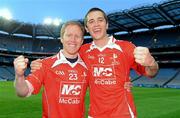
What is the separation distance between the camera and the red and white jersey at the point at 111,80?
179 inches

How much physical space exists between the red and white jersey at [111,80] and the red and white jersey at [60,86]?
0.59 feet

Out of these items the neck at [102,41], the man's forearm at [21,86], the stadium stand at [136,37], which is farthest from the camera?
the stadium stand at [136,37]

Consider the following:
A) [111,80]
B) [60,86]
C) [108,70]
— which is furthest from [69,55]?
[111,80]

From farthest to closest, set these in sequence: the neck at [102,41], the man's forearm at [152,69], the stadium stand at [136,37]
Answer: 1. the stadium stand at [136,37]
2. the neck at [102,41]
3. the man's forearm at [152,69]

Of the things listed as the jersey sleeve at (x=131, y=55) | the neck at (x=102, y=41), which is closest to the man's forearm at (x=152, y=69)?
the jersey sleeve at (x=131, y=55)

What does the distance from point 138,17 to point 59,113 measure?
55.3 m

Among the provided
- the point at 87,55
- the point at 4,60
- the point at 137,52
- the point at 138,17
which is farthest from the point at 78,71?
the point at 4,60

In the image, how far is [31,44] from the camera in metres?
86.4

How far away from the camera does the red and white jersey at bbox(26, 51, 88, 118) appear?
4473mm

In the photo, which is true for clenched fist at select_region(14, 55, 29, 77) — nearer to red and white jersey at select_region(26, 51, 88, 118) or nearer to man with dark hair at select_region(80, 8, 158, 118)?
red and white jersey at select_region(26, 51, 88, 118)

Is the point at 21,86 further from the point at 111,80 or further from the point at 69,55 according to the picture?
the point at 111,80

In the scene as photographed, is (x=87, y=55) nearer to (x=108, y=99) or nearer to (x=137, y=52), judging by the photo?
(x=108, y=99)

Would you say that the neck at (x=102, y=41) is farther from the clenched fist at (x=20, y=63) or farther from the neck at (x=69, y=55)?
the clenched fist at (x=20, y=63)

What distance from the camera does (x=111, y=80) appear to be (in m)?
4.59
